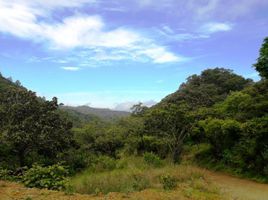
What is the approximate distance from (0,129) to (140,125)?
1151cm

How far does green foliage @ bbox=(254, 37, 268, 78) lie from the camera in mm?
20844

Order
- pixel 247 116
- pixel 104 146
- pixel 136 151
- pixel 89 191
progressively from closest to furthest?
pixel 89 191, pixel 247 116, pixel 136 151, pixel 104 146

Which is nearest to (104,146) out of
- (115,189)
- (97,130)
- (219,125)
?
(97,130)

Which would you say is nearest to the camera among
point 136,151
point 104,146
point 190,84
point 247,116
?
point 247,116

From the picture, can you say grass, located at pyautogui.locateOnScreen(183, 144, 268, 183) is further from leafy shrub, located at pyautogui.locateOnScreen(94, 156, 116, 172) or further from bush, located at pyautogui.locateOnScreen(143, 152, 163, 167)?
leafy shrub, located at pyautogui.locateOnScreen(94, 156, 116, 172)

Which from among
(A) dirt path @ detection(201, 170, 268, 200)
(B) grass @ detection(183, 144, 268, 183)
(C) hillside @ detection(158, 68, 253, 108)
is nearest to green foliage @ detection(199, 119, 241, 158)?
(B) grass @ detection(183, 144, 268, 183)

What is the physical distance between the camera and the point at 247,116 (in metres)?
24.2

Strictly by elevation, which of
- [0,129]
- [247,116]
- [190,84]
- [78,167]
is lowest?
[78,167]

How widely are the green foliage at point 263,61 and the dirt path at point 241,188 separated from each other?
619 centimetres

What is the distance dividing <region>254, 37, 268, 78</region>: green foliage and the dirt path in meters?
6.19

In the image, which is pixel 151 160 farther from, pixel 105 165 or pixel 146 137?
pixel 146 137

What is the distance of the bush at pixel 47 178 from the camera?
36.8 feet

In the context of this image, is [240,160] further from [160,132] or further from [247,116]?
[160,132]

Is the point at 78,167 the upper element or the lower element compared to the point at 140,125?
lower
